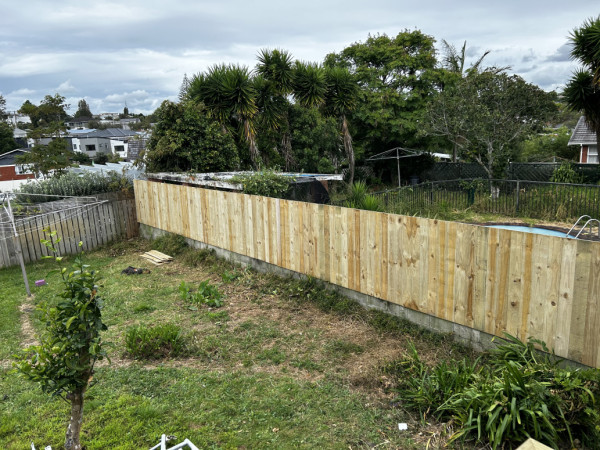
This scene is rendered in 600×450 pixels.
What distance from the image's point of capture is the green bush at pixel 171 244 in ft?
36.0

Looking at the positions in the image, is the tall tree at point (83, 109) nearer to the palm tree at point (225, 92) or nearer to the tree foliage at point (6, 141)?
the tree foliage at point (6, 141)

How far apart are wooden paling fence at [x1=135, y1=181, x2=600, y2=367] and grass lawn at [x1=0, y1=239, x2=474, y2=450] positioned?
0.50 m

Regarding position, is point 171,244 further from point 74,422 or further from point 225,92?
point 74,422

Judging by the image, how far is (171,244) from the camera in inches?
438

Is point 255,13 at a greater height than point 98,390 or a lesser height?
greater

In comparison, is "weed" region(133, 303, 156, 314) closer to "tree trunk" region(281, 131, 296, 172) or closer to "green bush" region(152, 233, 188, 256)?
"green bush" region(152, 233, 188, 256)

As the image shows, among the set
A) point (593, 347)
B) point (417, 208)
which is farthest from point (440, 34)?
point (593, 347)

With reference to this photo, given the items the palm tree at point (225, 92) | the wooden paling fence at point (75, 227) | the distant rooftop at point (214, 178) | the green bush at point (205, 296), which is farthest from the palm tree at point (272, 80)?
the green bush at point (205, 296)

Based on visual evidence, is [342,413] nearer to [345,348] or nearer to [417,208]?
[345,348]

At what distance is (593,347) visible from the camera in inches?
163

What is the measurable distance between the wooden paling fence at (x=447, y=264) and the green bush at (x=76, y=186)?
19.8 ft

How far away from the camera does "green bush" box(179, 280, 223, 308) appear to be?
7.39 m

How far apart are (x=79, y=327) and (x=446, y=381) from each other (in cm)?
336

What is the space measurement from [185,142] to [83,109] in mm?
131145
